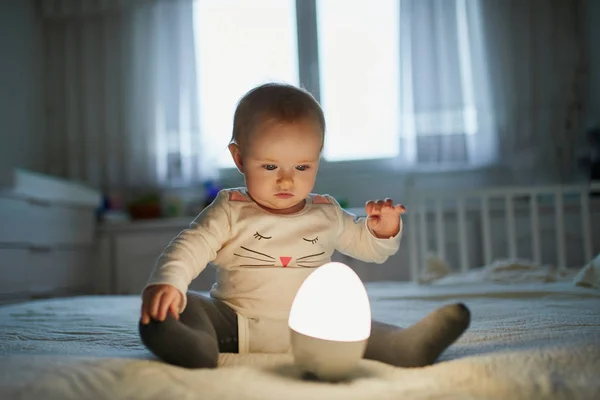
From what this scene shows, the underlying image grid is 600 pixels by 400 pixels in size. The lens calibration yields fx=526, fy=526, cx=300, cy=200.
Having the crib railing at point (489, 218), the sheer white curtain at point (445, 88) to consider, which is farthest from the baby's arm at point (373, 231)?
the sheer white curtain at point (445, 88)

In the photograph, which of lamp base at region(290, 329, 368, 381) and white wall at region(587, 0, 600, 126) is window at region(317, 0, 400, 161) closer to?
white wall at region(587, 0, 600, 126)

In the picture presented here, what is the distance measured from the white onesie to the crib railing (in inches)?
53.7

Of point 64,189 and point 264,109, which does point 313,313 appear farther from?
point 64,189

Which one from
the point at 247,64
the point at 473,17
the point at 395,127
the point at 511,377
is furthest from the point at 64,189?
the point at 511,377

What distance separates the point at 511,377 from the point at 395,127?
223 cm

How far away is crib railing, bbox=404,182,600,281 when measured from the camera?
2.05 metres

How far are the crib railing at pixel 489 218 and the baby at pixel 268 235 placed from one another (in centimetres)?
136

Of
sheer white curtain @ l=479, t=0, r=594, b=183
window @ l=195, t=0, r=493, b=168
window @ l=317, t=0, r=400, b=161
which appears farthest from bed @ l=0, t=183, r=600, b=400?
window @ l=317, t=0, r=400, b=161

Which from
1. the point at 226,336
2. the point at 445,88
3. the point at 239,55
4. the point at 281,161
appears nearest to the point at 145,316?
the point at 226,336

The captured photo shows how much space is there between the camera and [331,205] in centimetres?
88

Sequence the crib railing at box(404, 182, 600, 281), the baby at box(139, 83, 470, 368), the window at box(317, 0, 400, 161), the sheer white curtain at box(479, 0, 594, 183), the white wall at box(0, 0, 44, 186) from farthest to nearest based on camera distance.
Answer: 1. the white wall at box(0, 0, 44, 186)
2. the window at box(317, 0, 400, 161)
3. the sheer white curtain at box(479, 0, 594, 183)
4. the crib railing at box(404, 182, 600, 281)
5. the baby at box(139, 83, 470, 368)

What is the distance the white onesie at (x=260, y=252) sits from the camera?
0.78 m

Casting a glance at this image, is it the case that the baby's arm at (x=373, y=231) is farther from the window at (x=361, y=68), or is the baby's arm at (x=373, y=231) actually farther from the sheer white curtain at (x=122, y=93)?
the sheer white curtain at (x=122, y=93)

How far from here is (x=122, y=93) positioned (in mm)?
3043
